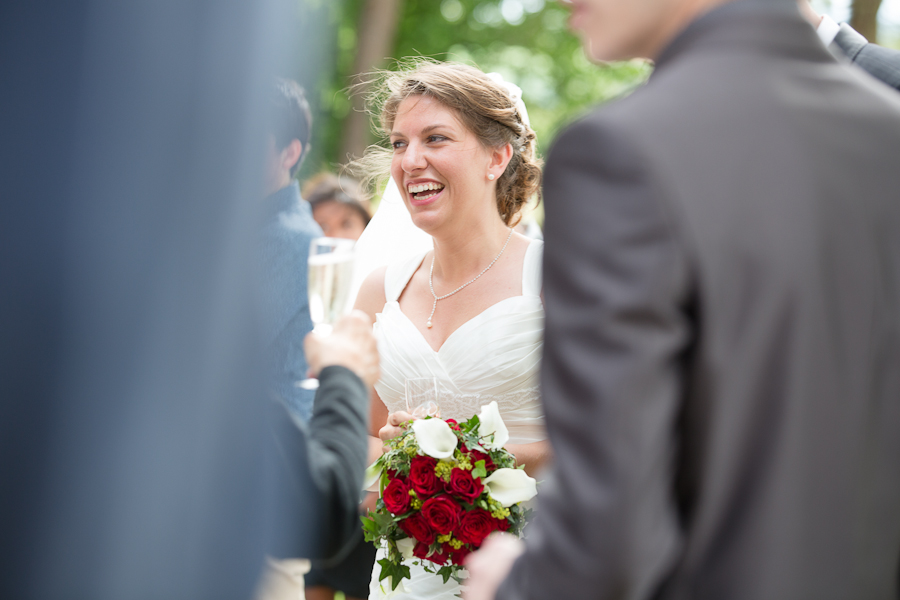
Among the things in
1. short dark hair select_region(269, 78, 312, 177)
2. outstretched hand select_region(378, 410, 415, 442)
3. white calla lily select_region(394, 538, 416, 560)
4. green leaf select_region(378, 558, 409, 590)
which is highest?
short dark hair select_region(269, 78, 312, 177)

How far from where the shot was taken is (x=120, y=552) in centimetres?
102

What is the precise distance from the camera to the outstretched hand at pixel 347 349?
4.74 ft

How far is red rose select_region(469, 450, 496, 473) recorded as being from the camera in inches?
87.2

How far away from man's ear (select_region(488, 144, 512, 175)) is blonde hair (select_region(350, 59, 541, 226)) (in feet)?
0.07

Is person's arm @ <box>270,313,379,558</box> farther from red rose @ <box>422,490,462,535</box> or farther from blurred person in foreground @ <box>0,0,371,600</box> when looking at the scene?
red rose @ <box>422,490,462,535</box>

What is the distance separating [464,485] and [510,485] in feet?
0.49

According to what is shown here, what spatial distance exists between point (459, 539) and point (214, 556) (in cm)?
117

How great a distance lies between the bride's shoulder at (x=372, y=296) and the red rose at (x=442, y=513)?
1535 millimetres

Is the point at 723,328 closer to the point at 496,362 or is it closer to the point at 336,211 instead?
the point at 496,362

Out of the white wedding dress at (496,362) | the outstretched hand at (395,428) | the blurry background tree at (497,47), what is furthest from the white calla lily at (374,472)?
the blurry background tree at (497,47)

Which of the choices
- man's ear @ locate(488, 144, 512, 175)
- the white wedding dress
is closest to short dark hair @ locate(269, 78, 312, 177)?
the white wedding dress

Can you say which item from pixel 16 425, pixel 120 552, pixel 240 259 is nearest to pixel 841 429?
Answer: pixel 240 259

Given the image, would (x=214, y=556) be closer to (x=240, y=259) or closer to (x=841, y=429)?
(x=240, y=259)

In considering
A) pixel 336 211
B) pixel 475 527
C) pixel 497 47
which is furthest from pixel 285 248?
pixel 497 47
